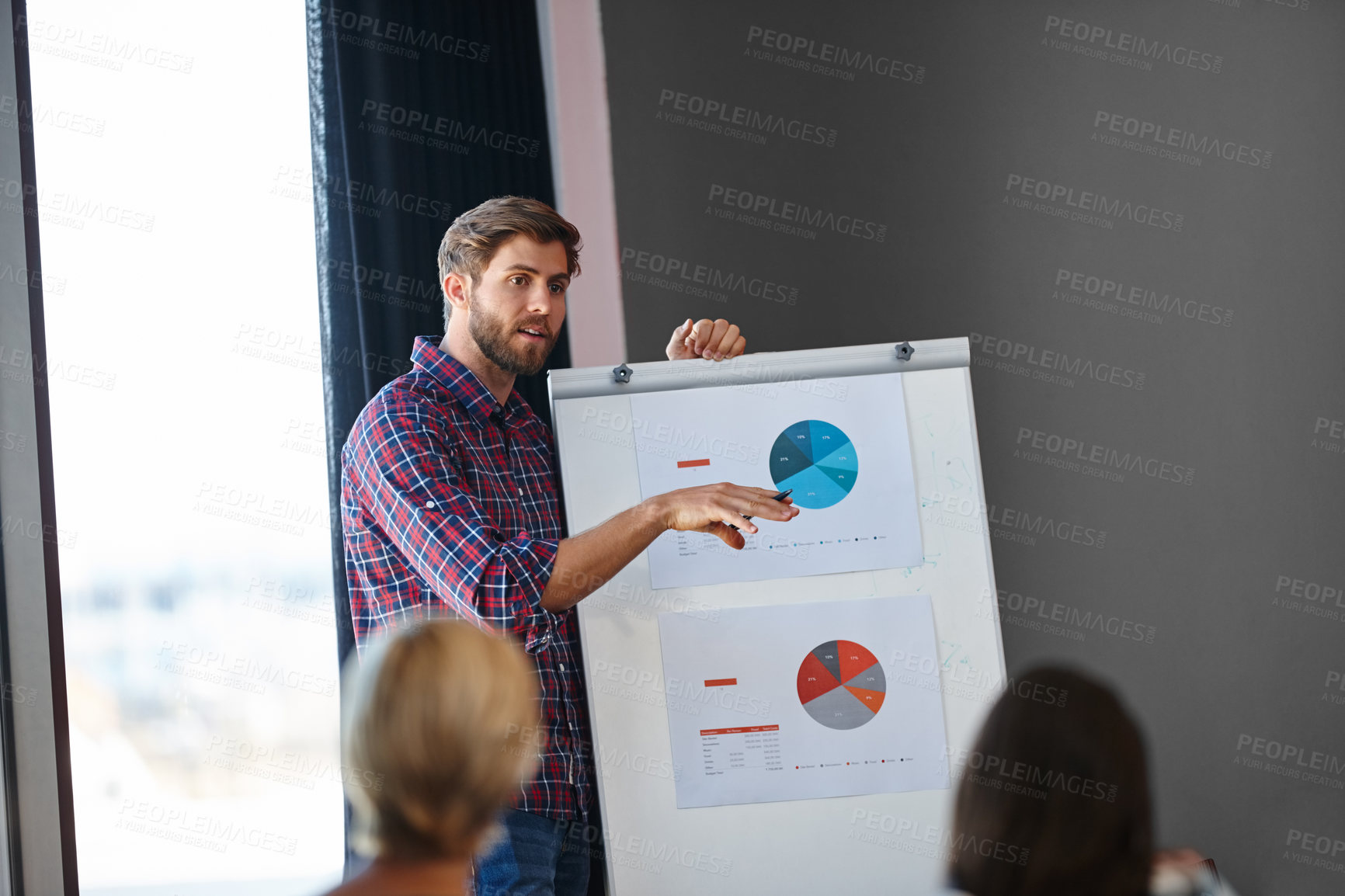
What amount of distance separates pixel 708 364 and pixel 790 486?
292 millimetres

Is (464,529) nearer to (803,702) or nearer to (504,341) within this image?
(504,341)

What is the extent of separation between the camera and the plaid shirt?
5.33ft

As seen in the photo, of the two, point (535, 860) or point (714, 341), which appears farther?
point (714, 341)

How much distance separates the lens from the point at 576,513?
198 centimetres

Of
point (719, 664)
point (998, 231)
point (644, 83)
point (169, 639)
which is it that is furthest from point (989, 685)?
point (644, 83)

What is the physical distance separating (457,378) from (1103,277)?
1.81m

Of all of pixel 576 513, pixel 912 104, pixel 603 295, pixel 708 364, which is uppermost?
pixel 912 104

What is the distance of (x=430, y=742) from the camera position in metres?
1.03

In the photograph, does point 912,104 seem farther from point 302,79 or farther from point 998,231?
point 302,79

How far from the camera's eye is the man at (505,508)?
165cm

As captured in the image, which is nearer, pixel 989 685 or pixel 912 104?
pixel 989 685

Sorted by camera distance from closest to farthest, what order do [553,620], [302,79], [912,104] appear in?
[553,620] < [302,79] < [912,104]

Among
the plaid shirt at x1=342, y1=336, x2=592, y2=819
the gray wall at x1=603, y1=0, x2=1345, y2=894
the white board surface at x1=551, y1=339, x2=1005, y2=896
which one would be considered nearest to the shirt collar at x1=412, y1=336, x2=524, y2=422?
the plaid shirt at x1=342, y1=336, x2=592, y2=819

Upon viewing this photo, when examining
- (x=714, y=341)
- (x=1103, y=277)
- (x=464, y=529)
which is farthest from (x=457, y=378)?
(x=1103, y=277)
